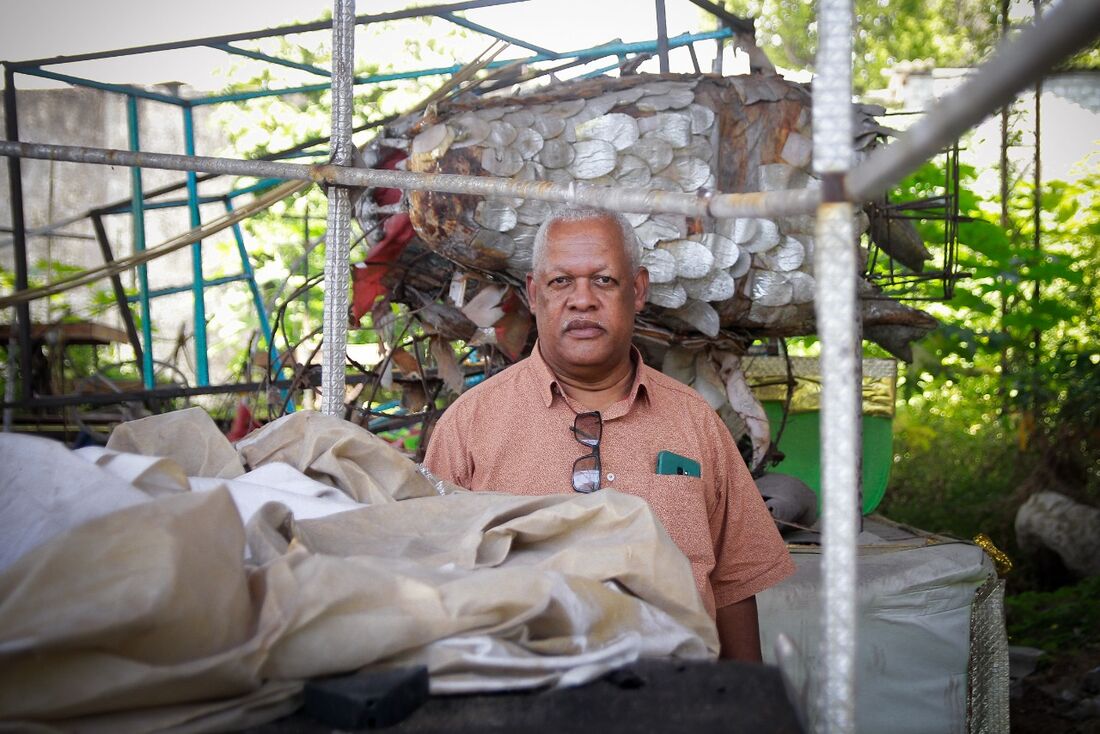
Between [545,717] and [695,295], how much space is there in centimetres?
193

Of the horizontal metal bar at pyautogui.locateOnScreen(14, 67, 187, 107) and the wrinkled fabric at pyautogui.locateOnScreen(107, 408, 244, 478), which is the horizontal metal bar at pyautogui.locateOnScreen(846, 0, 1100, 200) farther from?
the horizontal metal bar at pyautogui.locateOnScreen(14, 67, 187, 107)

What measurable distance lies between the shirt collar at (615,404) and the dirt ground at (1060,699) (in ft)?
7.75

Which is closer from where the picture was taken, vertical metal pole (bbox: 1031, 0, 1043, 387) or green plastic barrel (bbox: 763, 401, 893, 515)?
green plastic barrel (bbox: 763, 401, 893, 515)

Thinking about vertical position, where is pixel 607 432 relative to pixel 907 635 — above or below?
above

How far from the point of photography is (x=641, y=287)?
268 centimetres

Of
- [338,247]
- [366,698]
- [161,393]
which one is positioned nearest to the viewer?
[366,698]

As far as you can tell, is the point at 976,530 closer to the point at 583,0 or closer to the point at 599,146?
the point at 583,0

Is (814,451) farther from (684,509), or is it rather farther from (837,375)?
(837,375)

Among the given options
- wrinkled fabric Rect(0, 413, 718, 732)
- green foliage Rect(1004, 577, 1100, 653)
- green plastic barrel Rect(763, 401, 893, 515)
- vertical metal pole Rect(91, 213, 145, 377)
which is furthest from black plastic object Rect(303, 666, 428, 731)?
green foliage Rect(1004, 577, 1100, 653)

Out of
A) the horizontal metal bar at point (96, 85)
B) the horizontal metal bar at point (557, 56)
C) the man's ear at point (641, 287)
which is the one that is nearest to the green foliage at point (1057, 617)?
the man's ear at point (641, 287)

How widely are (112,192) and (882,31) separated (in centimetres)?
832

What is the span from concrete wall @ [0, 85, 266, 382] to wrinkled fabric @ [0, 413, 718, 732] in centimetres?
581

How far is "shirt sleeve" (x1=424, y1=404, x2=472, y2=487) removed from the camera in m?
2.48

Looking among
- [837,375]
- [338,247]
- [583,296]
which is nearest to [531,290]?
[583,296]
